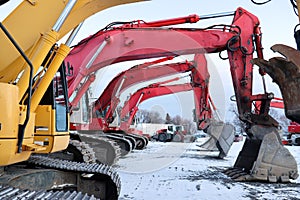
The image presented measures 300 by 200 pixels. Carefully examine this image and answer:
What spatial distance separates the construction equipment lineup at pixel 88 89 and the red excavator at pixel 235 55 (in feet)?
0.06

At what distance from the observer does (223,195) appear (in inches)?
163

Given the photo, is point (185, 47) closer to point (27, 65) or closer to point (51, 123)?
point (51, 123)

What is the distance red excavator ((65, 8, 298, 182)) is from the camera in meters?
5.15

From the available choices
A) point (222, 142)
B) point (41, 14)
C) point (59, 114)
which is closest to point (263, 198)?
point (59, 114)

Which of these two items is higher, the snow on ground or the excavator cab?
the excavator cab

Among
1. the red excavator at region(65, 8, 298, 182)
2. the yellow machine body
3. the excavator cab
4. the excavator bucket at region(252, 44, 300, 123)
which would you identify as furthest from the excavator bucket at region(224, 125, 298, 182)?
the yellow machine body

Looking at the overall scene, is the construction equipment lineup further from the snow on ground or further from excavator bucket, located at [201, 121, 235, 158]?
the snow on ground

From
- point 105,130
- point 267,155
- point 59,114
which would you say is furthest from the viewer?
point 105,130

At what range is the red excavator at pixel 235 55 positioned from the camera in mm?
5148

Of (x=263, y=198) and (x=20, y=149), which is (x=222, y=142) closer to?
(x=263, y=198)

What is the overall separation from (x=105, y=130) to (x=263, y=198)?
5.95 metres

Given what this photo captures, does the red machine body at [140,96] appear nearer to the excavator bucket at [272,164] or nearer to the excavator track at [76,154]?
the excavator bucket at [272,164]

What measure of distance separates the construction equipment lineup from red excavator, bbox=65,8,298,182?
0.02 metres

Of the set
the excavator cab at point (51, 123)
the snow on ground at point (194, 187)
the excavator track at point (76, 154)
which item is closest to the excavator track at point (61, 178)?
the excavator cab at point (51, 123)
